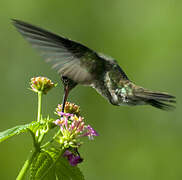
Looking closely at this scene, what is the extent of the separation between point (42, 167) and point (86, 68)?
72cm

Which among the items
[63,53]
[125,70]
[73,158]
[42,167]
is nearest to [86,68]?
[63,53]

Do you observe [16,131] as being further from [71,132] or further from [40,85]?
[40,85]

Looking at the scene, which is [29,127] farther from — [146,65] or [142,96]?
[146,65]

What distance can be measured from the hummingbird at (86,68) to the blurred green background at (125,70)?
3.72 m

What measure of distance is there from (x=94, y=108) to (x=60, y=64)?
4578 mm

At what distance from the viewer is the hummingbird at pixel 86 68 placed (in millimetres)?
2311

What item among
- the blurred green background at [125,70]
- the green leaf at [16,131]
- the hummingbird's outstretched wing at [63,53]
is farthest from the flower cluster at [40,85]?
the blurred green background at [125,70]

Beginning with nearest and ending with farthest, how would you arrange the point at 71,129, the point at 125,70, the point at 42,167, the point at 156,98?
the point at 42,167 < the point at 71,129 < the point at 156,98 < the point at 125,70

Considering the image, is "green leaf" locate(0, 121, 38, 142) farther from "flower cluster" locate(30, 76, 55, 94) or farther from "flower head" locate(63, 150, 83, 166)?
"flower cluster" locate(30, 76, 55, 94)

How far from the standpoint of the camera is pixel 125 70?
7758 millimetres

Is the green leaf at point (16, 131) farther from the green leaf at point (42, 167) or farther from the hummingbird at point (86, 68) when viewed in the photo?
the hummingbird at point (86, 68)

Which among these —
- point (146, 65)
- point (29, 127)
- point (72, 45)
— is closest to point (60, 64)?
point (72, 45)

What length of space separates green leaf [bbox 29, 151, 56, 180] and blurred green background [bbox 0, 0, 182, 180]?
13.0 ft

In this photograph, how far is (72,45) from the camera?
2.58 meters
